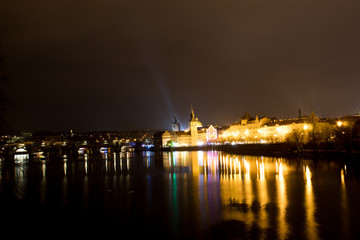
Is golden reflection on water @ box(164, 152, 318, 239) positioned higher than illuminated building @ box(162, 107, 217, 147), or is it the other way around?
illuminated building @ box(162, 107, 217, 147)

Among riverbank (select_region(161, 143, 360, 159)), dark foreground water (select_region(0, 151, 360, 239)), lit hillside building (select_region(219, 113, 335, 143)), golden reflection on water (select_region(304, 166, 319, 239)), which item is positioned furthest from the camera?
lit hillside building (select_region(219, 113, 335, 143))

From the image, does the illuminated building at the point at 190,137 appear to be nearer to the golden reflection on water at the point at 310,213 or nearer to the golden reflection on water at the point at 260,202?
the golden reflection on water at the point at 260,202

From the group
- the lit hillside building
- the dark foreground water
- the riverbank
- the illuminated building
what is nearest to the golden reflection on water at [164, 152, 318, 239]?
the dark foreground water

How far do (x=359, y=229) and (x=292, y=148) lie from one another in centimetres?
4229

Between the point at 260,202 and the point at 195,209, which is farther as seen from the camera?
the point at 260,202

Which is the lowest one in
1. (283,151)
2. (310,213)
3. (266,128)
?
(310,213)

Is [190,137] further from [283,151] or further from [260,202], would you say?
[260,202]

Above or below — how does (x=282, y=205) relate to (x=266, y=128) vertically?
below

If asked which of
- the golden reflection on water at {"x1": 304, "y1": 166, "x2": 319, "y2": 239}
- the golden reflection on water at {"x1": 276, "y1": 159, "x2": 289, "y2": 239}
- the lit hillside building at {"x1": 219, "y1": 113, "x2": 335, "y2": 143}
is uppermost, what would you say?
the lit hillside building at {"x1": 219, "y1": 113, "x2": 335, "y2": 143}

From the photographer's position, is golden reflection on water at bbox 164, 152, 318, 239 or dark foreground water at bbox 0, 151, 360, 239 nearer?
dark foreground water at bbox 0, 151, 360, 239

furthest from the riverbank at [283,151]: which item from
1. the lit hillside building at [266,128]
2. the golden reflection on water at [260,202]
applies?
the golden reflection on water at [260,202]

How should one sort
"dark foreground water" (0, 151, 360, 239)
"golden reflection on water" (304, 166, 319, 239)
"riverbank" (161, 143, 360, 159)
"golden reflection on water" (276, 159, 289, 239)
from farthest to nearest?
"riverbank" (161, 143, 360, 159) < "dark foreground water" (0, 151, 360, 239) < "golden reflection on water" (276, 159, 289, 239) < "golden reflection on water" (304, 166, 319, 239)

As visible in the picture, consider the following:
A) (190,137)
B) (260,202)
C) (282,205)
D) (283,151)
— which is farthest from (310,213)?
(190,137)

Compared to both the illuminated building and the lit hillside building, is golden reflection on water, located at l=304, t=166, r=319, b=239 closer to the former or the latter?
the lit hillside building
